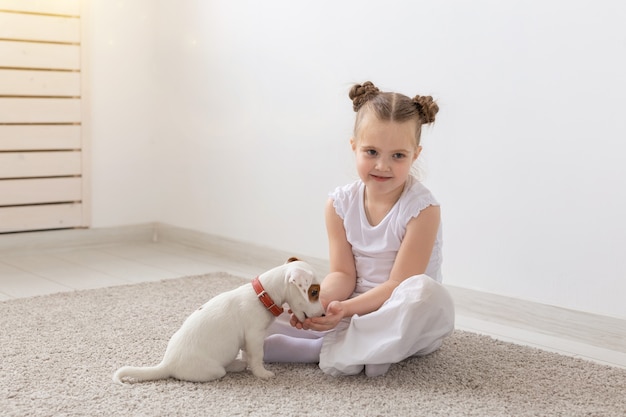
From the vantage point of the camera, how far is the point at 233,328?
4.66 feet

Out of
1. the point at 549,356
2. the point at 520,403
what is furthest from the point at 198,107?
the point at 520,403

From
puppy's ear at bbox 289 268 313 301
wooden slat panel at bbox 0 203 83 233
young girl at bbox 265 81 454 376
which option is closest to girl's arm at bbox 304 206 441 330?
young girl at bbox 265 81 454 376

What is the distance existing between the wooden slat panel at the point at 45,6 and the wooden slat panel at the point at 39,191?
52cm

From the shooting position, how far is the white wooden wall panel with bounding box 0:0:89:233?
259 cm

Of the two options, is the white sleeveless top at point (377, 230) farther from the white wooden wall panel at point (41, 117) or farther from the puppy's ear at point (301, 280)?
the white wooden wall panel at point (41, 117)

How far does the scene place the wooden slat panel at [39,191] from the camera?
2.62 meters

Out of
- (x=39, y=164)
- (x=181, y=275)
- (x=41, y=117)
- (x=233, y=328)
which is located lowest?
(x=181, y=275)

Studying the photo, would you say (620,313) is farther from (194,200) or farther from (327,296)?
(194,200)

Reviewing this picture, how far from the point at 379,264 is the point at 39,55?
4.99ft

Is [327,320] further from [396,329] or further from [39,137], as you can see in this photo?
[39,137]

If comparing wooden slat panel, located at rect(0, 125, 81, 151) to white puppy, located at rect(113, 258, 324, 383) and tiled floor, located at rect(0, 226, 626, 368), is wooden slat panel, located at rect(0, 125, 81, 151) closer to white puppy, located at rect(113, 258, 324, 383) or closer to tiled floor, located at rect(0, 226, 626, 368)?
tiled floor, located at rect(0, 226, 626, 368)

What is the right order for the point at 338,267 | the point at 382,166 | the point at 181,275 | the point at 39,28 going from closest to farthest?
1. the point at 382,166
2. the point at 338,267
3. the point at 181,275
4. the point at 39,28

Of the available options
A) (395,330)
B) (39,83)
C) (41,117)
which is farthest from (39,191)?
(395,330)

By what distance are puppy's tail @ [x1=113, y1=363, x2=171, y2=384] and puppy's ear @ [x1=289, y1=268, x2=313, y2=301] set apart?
0.85 ft
